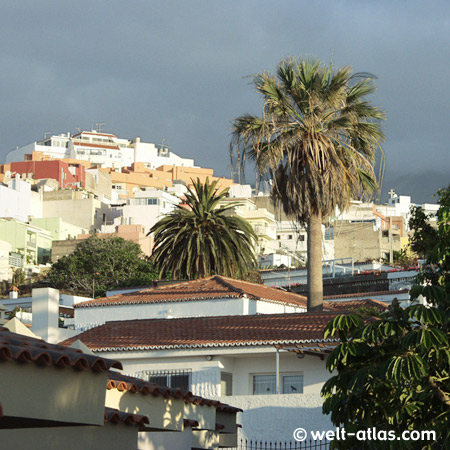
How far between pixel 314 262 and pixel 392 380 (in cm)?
2095

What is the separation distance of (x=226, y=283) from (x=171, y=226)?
1169 centimetres

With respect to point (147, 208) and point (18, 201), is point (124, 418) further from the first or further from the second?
point (18, 201)

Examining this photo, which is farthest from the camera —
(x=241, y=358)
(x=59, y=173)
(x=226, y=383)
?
(x=59, y=173)

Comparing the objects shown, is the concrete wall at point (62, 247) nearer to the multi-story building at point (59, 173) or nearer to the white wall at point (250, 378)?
the multi-story building at point (59, 173)

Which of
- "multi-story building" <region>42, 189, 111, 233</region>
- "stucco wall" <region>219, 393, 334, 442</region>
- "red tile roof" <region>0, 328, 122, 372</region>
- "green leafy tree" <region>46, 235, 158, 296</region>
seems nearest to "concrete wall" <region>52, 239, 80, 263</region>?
"multi-story building" <region>42, 189, 111, 233</region>

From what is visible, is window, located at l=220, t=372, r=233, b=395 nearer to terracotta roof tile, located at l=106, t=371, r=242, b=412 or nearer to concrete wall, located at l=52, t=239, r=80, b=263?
terracotta roof tile, located at l=106, t=371, r=242, b=412

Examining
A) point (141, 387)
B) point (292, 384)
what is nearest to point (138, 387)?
point (141, 387)

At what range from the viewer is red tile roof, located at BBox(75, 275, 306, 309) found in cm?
3972

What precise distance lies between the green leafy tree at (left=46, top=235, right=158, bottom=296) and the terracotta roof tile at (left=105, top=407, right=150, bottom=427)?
76.2m

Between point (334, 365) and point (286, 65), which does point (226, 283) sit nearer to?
point (286, 65)

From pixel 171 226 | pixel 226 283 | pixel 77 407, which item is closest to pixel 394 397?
pixel 77 407

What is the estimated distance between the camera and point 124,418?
1384 cm

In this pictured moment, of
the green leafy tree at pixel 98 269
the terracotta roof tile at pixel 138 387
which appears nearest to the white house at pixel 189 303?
the terracotta roof tile at pixel 138 387

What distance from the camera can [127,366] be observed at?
31703 millimetres
